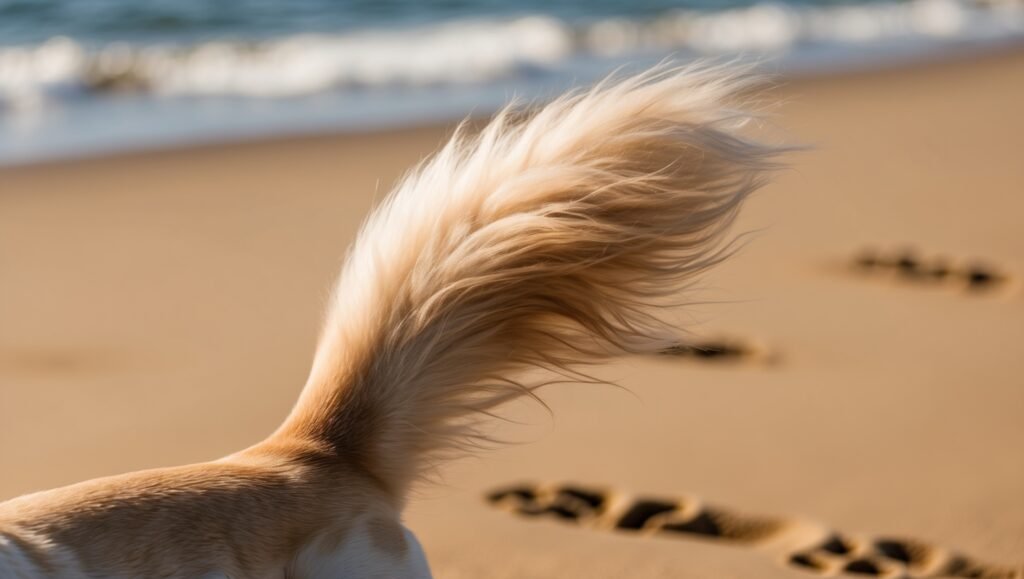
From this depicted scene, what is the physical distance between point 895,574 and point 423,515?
1.20 metres

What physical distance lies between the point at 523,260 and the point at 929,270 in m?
3.45

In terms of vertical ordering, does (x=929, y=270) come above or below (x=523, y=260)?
below

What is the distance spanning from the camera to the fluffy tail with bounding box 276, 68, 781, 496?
2.54 m

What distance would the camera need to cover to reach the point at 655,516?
3.77 meters

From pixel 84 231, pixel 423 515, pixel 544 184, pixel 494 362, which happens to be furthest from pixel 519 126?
pixel 84 231

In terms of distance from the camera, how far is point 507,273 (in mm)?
2561

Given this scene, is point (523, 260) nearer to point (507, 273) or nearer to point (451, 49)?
point (507, 273)

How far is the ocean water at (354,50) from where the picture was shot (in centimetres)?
876

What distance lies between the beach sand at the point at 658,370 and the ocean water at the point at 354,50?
139cm

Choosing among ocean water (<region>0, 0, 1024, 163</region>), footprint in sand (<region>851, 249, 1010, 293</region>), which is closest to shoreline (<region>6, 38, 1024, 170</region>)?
ocean water (<region>0, 0, 1024, 163</region>)

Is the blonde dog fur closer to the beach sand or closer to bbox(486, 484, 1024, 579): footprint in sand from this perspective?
the beach sand

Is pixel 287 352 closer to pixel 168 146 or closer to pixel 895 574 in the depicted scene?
pixel 895 574

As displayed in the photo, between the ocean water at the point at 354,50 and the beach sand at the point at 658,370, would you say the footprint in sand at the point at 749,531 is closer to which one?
the beach sand at the point at 658,370

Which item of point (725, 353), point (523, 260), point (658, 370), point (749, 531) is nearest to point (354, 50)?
point (725, 353)
